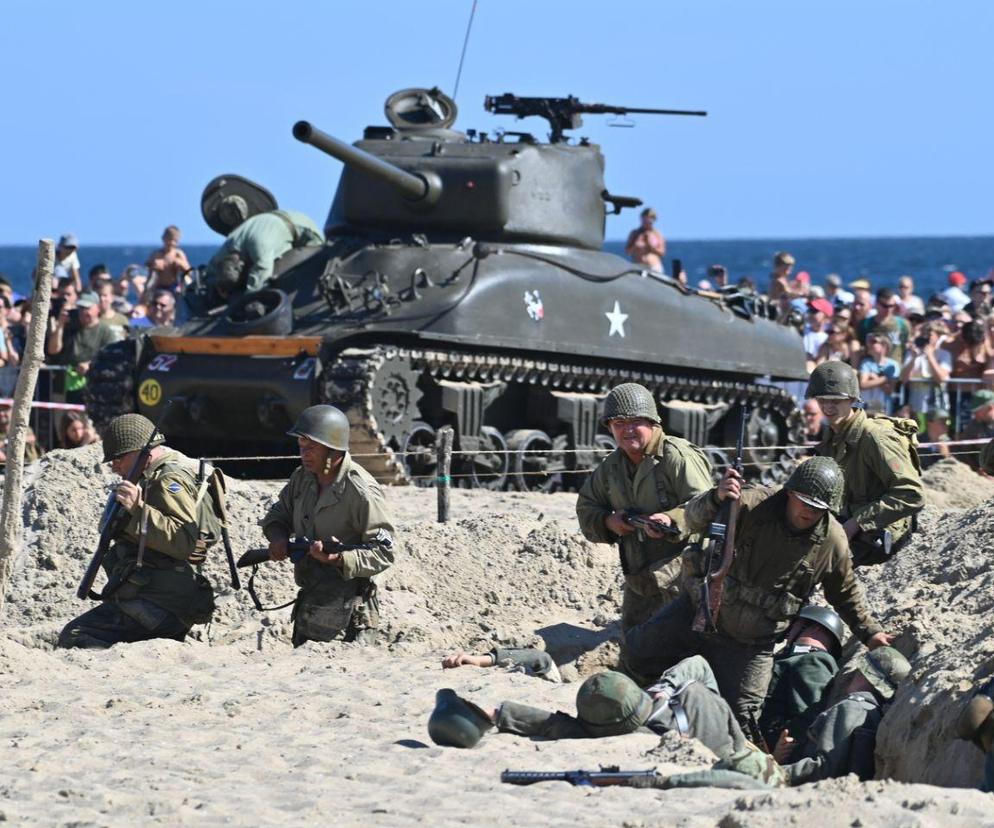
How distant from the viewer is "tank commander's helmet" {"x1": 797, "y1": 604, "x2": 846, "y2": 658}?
1084 centimetres

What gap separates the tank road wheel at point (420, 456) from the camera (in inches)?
694

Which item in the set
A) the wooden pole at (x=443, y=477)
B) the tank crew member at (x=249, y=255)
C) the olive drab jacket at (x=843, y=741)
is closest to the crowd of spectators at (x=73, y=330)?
the tank crew member at (x=249, y=255)

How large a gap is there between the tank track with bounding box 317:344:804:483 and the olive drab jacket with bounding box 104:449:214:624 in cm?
586

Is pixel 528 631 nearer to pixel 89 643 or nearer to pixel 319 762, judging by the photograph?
pixel 89 643

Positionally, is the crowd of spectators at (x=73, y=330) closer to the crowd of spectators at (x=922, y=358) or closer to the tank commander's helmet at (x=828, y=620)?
the crowd of spectators at (x=922, y=358)

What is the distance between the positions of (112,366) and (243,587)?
224 inches

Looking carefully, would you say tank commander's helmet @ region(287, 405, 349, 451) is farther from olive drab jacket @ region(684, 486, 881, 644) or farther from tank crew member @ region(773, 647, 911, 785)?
tank crew member @ region(773, 647, 911, 785)

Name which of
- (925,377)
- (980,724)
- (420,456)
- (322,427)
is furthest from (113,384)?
(980,724)

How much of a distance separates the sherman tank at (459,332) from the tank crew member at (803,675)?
6.47 metres

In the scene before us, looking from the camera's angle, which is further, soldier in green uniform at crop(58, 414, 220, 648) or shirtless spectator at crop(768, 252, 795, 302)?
shirtless spectator at crop(768, 252, 795, 302)

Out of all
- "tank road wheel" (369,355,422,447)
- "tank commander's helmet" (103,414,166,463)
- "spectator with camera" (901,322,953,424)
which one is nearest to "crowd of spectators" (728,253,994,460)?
"spectator with camera" (901,322,953,424)

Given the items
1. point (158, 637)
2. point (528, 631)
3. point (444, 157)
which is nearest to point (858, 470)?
point (528, 631)

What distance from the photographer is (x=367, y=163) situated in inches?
714

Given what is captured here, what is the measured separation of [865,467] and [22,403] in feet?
14.4
